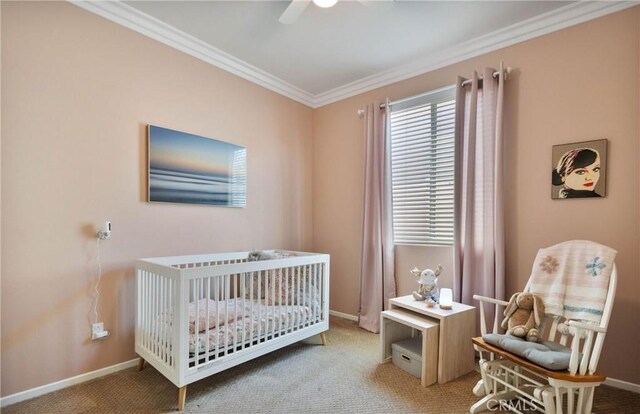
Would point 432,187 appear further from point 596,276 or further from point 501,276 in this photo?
point 596,276

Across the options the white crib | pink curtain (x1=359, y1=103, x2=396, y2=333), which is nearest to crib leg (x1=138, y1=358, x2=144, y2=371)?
the white crib

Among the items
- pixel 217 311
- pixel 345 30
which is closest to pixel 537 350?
pixel 217 311

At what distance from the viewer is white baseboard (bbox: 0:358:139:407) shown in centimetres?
183

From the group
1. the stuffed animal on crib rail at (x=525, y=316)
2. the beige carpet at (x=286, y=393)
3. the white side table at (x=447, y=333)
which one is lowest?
the beige carpet at (x=286, y=393)

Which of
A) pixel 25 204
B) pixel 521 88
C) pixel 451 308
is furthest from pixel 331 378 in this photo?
pixel 521 88

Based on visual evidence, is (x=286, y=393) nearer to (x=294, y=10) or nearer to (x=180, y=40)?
(x=294, y=10)

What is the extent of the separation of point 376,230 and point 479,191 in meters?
1.00

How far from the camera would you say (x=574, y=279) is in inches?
74.4

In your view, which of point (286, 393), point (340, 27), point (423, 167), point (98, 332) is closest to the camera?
point (286, 393)

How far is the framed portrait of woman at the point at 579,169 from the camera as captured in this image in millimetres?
2105

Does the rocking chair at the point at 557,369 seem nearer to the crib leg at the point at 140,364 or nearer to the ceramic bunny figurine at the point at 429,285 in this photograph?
the ceramic bunny figurine at the point at 429,285

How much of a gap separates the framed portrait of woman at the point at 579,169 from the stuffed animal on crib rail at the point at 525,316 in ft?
2.75

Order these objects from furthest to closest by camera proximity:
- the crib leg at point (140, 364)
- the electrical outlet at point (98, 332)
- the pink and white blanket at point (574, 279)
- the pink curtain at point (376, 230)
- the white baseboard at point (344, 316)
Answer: the white baseboard at point (344, 316) → the pink curtain at point (376, 230) → the crib leg at point (140, 364) → the electrical outlet at point (98, 332) → the pink and white blanket at point (574, 279)

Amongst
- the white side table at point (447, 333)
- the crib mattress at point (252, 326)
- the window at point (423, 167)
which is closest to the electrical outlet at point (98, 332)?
the crib mattress at point (252, 326)
